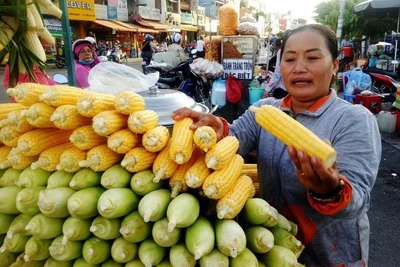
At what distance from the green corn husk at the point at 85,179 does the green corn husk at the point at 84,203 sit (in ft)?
0.10

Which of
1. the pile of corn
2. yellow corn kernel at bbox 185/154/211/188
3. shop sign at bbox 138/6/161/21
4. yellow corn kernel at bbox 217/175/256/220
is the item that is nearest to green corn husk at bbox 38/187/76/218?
the pile of corn

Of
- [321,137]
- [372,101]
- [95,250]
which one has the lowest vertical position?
[372,101]

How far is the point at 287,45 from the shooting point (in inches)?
56.1

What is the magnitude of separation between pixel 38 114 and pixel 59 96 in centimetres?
11

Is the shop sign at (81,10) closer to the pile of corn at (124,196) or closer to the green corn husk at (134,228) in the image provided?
the pile of corn at (124,196)

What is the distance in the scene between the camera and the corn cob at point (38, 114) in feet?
4.01

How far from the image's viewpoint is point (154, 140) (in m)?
1.15

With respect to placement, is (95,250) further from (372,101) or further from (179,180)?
(372,101)

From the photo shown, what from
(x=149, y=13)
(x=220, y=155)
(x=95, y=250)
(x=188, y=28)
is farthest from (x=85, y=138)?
(x=188, y=28)

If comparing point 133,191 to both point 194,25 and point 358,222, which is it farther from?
point 194,25

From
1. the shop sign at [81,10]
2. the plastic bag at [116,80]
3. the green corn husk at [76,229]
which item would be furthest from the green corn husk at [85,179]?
the shop sign at [81,10]

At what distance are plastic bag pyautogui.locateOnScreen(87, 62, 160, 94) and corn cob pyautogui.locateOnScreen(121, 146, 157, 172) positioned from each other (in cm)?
93

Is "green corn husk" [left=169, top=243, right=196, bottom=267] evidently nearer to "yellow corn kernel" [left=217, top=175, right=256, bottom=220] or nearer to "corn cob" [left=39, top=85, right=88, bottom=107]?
"yellow corn kernel" [left=217, top=175, right=256, bottom=220]

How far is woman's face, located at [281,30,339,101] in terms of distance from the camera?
136 cm
